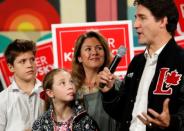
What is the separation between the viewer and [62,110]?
1970mm

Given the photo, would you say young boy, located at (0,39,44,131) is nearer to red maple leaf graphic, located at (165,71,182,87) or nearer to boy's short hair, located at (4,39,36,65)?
boy's short hair, located at (4,39,36,65)

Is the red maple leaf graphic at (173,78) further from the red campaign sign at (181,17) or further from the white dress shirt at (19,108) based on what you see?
the red campaign sign at (181,17)

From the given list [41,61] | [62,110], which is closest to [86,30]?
[41,61]

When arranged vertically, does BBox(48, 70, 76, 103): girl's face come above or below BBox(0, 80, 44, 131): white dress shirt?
above

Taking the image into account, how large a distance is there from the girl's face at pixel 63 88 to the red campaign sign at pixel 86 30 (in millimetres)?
520

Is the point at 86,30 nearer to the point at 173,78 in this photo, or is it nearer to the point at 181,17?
the point at 181,17

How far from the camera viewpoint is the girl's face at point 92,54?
213cm

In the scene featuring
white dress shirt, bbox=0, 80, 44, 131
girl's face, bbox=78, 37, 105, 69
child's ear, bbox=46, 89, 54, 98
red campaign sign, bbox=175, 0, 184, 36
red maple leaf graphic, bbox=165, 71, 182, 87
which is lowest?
white dress shirt, bbox=0, 80, 44, 131

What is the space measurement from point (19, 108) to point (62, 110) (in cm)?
26

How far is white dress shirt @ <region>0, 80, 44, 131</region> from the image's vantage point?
6.79ft

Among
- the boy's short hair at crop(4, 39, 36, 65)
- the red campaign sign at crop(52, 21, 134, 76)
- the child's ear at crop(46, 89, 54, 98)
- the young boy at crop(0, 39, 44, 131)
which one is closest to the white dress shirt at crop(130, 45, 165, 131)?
the child's ear at crop(46, 89, 54, 98)

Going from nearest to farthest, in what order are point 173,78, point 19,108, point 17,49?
point 173,78 < point 19,108 < point 17,49

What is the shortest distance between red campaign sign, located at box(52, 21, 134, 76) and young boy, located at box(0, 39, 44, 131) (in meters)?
0.30

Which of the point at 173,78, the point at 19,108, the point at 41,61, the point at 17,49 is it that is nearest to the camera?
the point at 173,78
